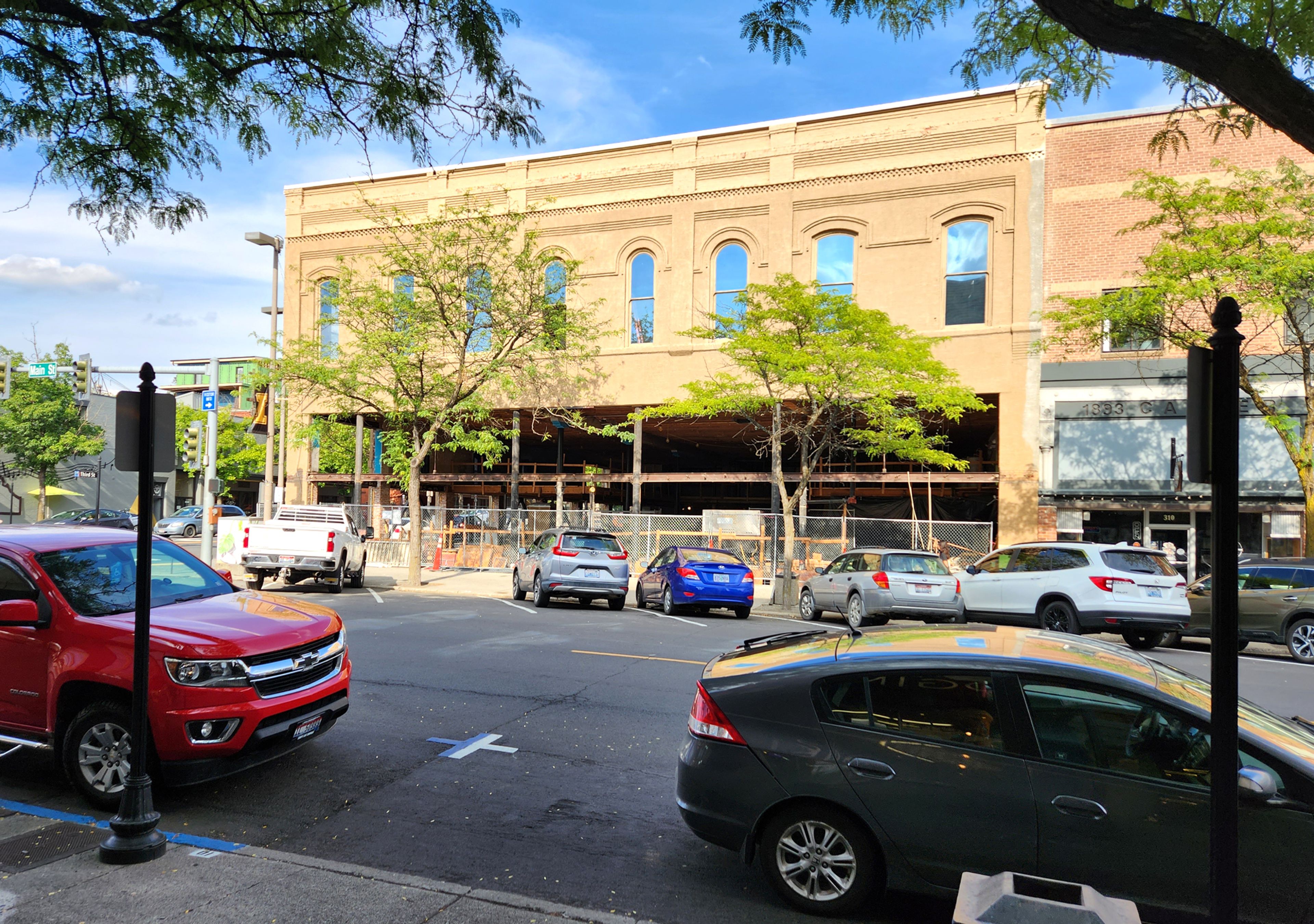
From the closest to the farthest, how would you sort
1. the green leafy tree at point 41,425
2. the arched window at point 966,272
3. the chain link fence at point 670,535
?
the chain link fence at point 670,535
the arched window at point 966,272
the green leafy tree at point 41,425

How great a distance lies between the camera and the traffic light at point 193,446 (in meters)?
23.8

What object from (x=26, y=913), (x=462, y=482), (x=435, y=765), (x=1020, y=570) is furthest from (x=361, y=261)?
(x=26, y=913)

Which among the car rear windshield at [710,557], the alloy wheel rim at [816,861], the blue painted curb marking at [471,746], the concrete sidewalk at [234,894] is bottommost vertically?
the blue painted curb marking at [471,746]

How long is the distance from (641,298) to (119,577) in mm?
22569

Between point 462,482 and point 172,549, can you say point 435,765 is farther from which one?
point 462,482

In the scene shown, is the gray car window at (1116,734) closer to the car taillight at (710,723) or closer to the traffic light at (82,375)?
the car taillight at (710,723)

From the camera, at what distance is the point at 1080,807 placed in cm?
395

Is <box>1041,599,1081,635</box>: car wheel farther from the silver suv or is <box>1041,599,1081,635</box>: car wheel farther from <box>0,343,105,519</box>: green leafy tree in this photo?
<box>0,343,105,519</box>: green leafy tree

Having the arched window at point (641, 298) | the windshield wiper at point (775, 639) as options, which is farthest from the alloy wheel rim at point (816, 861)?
the arched window at point (641, 298)

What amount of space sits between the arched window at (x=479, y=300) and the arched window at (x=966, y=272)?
12.7 metres

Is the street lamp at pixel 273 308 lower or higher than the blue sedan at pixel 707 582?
higher

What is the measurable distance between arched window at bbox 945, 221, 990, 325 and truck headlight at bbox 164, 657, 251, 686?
2259cm

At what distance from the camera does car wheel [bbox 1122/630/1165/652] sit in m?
14.7

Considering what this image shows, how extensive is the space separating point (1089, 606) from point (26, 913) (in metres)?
13.8
